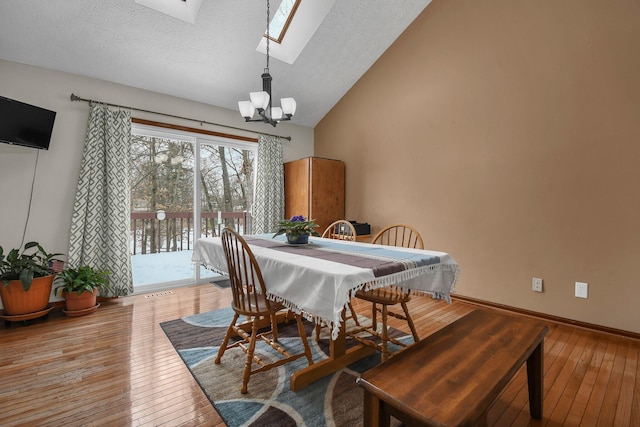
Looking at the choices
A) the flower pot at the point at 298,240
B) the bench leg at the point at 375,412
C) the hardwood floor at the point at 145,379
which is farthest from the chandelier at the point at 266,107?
the bench leg at the point at 375,412

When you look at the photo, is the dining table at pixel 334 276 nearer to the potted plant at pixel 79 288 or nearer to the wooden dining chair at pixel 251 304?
the wooden dining chair at pixel 251 304

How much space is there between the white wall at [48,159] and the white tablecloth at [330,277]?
6.56 ft

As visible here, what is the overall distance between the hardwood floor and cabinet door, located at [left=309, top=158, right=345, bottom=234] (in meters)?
1.98

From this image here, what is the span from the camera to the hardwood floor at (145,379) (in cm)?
148

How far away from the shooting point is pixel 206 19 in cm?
291

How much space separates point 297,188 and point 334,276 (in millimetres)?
3153

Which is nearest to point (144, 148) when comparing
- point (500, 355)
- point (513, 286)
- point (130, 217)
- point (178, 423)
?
point (130, 217)

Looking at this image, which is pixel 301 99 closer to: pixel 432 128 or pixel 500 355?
pixel 432 128

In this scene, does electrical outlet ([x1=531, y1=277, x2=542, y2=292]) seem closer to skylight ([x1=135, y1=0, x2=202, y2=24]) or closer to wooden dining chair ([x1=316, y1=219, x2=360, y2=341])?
wooden dining chair ([x1=316, y1=219, x2=360, y2=341])

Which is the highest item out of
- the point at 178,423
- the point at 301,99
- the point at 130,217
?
the point at 301,99

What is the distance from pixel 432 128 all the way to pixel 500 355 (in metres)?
2.78

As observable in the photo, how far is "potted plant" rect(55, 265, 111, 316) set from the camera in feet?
9.16

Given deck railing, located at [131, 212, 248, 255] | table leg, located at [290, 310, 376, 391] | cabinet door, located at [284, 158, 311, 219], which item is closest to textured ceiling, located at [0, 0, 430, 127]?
cabinet door, located at [284, 158, 311, 219]

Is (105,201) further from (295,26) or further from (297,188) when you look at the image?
(295,26)
